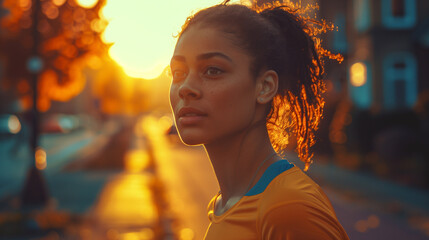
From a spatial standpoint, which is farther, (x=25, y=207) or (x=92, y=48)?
(x=92, y=48)

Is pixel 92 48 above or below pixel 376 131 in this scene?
above

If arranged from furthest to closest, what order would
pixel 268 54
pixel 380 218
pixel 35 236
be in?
pixel 380 218, pixel 35 236, pixel 268 54

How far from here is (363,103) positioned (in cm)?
2095

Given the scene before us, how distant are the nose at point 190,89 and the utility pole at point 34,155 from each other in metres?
10.3

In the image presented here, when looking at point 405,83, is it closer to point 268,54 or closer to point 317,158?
point 317,158

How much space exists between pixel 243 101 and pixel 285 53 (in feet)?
0.77

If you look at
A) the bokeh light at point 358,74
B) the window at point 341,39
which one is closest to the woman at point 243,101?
the bokeh light at point 358,74

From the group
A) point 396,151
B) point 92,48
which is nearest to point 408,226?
point 396,151

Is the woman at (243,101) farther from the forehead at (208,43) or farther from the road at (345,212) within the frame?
the road at (345,212)

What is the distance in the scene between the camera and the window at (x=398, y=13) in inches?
767

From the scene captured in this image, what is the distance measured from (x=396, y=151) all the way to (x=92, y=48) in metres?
9.03

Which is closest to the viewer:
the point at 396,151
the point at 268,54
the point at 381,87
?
the point at 268,54

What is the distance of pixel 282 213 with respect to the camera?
3.87 feet

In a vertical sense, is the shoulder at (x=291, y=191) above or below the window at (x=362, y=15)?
below
